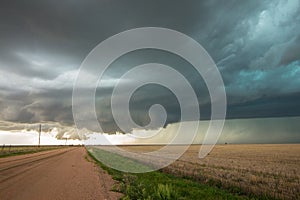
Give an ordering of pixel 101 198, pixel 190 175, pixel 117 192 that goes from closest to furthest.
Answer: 1. pixel 101 198
2. pixel 117 192
3. pixel 190 175

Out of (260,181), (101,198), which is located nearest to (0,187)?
(101,198)

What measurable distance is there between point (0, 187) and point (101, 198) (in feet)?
18.5

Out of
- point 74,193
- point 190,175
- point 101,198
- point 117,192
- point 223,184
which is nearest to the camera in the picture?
point 101,198

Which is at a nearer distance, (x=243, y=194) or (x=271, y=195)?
(x=271, y=195)

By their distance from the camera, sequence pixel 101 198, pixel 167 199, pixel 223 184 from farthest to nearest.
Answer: pixel 223 184
pixel 101 198
pixel 167 199

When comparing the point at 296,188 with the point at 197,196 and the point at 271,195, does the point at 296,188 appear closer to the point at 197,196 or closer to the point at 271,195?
the point at 271,195

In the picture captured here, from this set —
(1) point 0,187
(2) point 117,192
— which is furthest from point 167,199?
(1) point 0,187

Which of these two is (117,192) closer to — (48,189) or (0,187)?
(48,189)

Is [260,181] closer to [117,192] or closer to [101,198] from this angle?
[117,192]

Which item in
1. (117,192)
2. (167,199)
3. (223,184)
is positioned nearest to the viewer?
(167,199)

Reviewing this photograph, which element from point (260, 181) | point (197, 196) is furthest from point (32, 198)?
point (260, 181)

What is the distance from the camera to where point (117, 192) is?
12.4 meters

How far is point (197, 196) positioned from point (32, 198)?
7194mm

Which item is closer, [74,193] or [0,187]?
[74,193]
